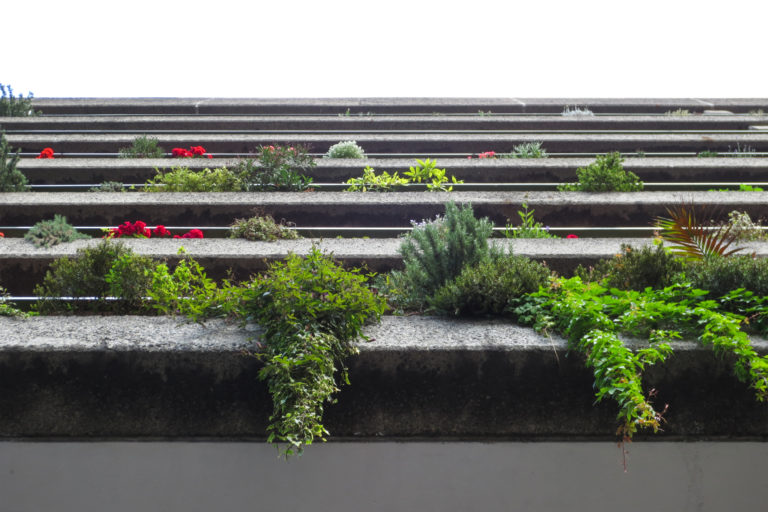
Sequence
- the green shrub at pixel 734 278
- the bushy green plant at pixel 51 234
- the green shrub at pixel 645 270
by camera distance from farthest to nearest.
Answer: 1. the bushy green plant at pixel 51 234
2. the green shrub at pixel 645 270
3. the green shrub at pixel 734 278

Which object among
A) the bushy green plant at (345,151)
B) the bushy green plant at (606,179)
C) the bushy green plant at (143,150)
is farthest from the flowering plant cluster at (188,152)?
the bushy green plant at (606,179)

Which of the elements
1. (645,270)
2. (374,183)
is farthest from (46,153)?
(645,270)

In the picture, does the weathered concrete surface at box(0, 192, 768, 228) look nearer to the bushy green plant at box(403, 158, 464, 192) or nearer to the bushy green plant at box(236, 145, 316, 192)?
the bushy green plant at box(236, 145, 316, 192)

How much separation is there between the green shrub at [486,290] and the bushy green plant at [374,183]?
3.92m

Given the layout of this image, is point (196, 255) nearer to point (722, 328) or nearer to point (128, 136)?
point (722, 328)

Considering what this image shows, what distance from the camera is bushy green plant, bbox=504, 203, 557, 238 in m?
6.74

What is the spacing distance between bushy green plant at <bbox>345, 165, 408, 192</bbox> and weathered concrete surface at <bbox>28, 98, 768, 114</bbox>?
458cm

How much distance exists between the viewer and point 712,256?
479cm

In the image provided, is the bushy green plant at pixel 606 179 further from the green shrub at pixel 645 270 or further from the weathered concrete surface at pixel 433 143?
the green shrub at pixel 645 270

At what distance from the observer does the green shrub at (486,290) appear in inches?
163

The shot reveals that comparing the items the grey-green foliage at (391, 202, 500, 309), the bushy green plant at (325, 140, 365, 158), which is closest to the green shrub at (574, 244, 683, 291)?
the grey-green foliage at (391, 202, 500, 309)
